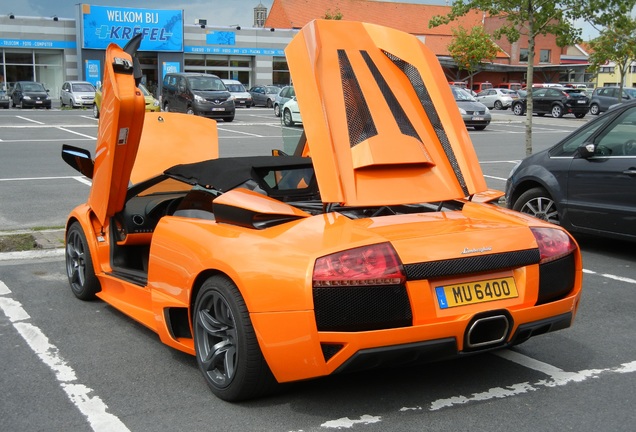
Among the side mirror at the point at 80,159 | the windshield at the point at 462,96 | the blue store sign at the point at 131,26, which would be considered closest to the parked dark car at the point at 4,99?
the blue store sign at the point at 131,26

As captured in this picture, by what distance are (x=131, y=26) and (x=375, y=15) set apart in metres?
32.0

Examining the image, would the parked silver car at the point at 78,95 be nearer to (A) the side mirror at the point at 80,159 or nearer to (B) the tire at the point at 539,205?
(B) the tire at the point at 539,205

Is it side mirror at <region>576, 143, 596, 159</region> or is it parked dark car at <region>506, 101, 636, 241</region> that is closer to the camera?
parked dark car at <region>506, 101, 636, 241</region>

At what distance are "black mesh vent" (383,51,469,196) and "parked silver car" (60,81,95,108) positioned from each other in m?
37.2

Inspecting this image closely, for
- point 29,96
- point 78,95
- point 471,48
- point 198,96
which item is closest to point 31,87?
point 29,96

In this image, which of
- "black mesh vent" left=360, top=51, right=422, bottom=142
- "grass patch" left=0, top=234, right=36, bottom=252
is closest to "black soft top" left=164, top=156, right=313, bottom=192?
"black mesh vent" left=360, top=51, right=422, bottom=142

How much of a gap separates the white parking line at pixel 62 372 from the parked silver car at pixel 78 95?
3585 centimetres

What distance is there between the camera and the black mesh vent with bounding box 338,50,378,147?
13.8 ft

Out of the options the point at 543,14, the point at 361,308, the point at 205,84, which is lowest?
the point at 361,308

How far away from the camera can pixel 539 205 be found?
313 inches

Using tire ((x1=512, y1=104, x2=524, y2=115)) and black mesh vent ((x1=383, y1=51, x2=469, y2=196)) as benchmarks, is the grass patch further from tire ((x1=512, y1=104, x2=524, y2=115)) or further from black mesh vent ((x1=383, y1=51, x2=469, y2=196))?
tire ((x1=512, y1=104, x2=524, y2=115))

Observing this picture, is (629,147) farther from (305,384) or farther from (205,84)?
(205,84)

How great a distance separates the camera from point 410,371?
169 inches

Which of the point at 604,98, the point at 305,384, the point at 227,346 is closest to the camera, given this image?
the point at 227,346
